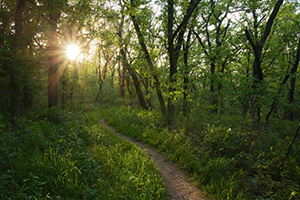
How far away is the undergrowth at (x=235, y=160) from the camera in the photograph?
13.6 feet

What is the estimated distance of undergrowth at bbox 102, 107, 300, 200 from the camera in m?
4.16

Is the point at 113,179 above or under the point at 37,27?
under

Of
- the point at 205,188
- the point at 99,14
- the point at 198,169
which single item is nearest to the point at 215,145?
the point at 198,169

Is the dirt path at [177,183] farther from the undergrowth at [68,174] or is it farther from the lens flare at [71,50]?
the lens flare at [71,50]

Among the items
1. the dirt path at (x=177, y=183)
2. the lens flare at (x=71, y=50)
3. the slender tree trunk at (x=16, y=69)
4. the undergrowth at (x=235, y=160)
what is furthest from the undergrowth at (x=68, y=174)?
the lens flare at (x=71, y=50)

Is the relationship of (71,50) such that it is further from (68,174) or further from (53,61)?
(68,174)

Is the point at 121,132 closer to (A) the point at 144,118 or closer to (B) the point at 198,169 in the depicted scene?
(A) the point at 144,118

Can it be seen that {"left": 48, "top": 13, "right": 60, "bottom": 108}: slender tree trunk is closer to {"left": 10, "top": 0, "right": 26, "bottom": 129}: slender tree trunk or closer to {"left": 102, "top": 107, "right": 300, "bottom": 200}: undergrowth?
{"left": 10, "top": 0, "right": 26, "bottom": 129}: slender tree trunk

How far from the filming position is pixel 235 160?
5.36 m

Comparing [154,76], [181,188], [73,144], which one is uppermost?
[154,76]

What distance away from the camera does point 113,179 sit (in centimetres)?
407

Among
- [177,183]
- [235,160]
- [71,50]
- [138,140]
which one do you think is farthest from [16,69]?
[235,160]

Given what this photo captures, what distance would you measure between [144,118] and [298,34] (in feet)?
37.6

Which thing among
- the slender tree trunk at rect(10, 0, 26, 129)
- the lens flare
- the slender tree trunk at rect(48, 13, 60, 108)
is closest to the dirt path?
the slender tree trunk at rect(10, 0, 26, 129)
